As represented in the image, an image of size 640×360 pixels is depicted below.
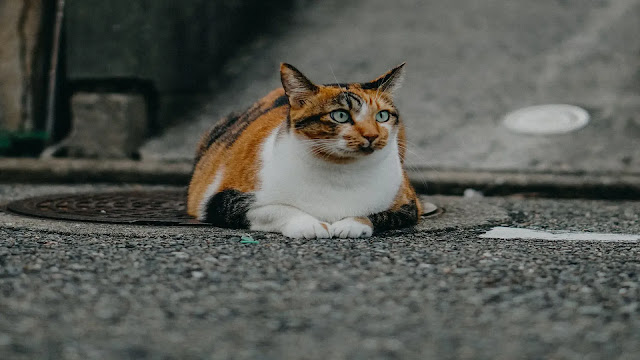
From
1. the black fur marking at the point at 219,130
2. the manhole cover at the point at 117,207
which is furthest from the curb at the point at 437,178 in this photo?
the black fur marking at the point at 219,130

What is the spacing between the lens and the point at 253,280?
248 centimetres

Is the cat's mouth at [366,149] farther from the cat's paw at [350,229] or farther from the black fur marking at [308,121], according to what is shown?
the cat's paw at [350,229]

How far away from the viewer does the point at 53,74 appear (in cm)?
634

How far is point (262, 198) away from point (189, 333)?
1451mm

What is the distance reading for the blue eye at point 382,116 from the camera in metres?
3.29

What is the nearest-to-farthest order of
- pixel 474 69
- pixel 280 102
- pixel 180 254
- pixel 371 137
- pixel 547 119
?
1. pixel 180 254
2. pixel 371 137
3. pixel 280 102
4. pixel 547 119
5. pixel 474 69

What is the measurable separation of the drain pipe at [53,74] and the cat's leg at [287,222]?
3723mm

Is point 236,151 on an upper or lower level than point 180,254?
upper

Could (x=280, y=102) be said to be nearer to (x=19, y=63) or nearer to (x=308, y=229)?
(x=308, y=229)

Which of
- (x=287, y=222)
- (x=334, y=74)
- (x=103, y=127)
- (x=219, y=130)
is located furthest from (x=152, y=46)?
(x=287, y=222)

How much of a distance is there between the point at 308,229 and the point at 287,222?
0.13 metres

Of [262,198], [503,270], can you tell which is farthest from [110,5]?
[503,270]

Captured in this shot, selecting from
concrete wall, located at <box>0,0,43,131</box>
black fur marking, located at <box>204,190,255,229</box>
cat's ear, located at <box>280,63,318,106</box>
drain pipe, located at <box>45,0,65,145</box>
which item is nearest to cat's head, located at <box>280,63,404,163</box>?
cat's ear, located at <box>280,63,318,106</box>

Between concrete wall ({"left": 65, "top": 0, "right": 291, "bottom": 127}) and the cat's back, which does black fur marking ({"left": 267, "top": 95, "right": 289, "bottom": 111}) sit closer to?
the cat's back
